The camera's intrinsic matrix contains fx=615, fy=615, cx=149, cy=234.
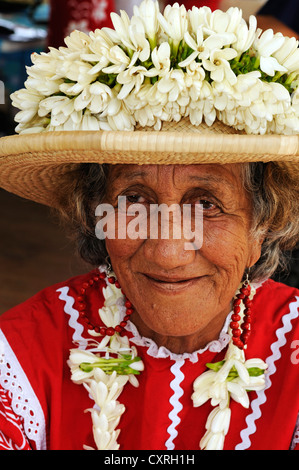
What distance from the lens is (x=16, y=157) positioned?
64.5 inches

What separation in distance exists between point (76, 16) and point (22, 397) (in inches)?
134

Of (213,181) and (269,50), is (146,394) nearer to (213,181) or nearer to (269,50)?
(213,181)

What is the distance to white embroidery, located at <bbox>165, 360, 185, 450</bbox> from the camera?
182 cm

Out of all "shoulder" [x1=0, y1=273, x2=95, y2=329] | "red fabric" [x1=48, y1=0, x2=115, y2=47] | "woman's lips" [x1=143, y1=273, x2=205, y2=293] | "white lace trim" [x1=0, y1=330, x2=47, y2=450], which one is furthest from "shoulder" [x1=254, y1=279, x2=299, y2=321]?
"red fabric" [x1=48, y1=0, x2=115, y2=47]

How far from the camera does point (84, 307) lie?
2004 millimetres

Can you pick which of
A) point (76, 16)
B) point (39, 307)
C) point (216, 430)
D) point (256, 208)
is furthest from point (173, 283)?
point (76, 16)

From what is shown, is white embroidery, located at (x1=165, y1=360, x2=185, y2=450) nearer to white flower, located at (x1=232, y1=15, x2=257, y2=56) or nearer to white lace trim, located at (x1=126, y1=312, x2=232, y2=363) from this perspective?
white lace trim, located at (x1=126, y1=312, x2=232, y2=363)

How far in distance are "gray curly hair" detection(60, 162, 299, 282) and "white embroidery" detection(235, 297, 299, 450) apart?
0.15m

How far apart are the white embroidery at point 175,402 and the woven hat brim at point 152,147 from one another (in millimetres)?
674

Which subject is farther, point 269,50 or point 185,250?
point 185,250

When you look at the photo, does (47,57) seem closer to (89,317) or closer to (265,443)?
(89,317)

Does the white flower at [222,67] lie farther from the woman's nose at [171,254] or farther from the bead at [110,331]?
the bead at [110,331]

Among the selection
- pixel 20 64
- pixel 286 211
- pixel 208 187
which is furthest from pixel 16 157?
pixel 20 64
